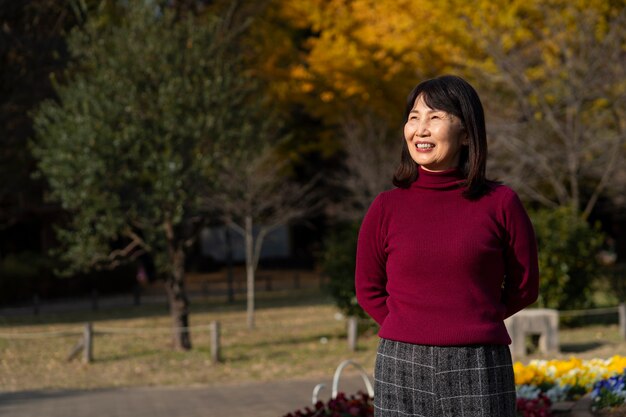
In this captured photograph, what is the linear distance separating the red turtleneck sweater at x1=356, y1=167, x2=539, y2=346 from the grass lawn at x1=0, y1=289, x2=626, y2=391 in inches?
330

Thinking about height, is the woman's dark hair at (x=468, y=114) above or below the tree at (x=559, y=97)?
below

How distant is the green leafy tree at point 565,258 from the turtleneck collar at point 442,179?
12.6 metres

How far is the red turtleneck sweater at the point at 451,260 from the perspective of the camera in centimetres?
356

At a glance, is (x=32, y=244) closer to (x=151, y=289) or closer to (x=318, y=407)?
(x=151, y=289)

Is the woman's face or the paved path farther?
the paved path

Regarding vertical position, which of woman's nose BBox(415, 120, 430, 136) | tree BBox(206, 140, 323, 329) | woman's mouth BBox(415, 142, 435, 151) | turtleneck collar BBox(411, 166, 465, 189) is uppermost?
tree BBox(206, 140, 323, 329)

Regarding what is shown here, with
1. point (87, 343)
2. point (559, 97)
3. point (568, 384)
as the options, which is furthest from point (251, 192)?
point (568, 384)

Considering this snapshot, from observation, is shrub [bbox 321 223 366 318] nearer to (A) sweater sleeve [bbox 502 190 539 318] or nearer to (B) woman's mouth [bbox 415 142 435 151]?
(A) sweater sleeve [bbox 502 190 539 318]

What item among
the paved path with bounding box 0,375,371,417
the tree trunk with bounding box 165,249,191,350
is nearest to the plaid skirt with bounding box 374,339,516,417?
the paved path with bounding box 0,375,371,417

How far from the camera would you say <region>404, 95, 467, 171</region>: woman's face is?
3.66 metres

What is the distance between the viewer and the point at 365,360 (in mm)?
13898

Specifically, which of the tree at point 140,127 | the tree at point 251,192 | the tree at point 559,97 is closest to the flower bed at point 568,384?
the tree at point 140,127

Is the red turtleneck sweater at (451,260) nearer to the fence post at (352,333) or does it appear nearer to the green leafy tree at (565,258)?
the fence post at (352,333)

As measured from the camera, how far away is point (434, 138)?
366cm
